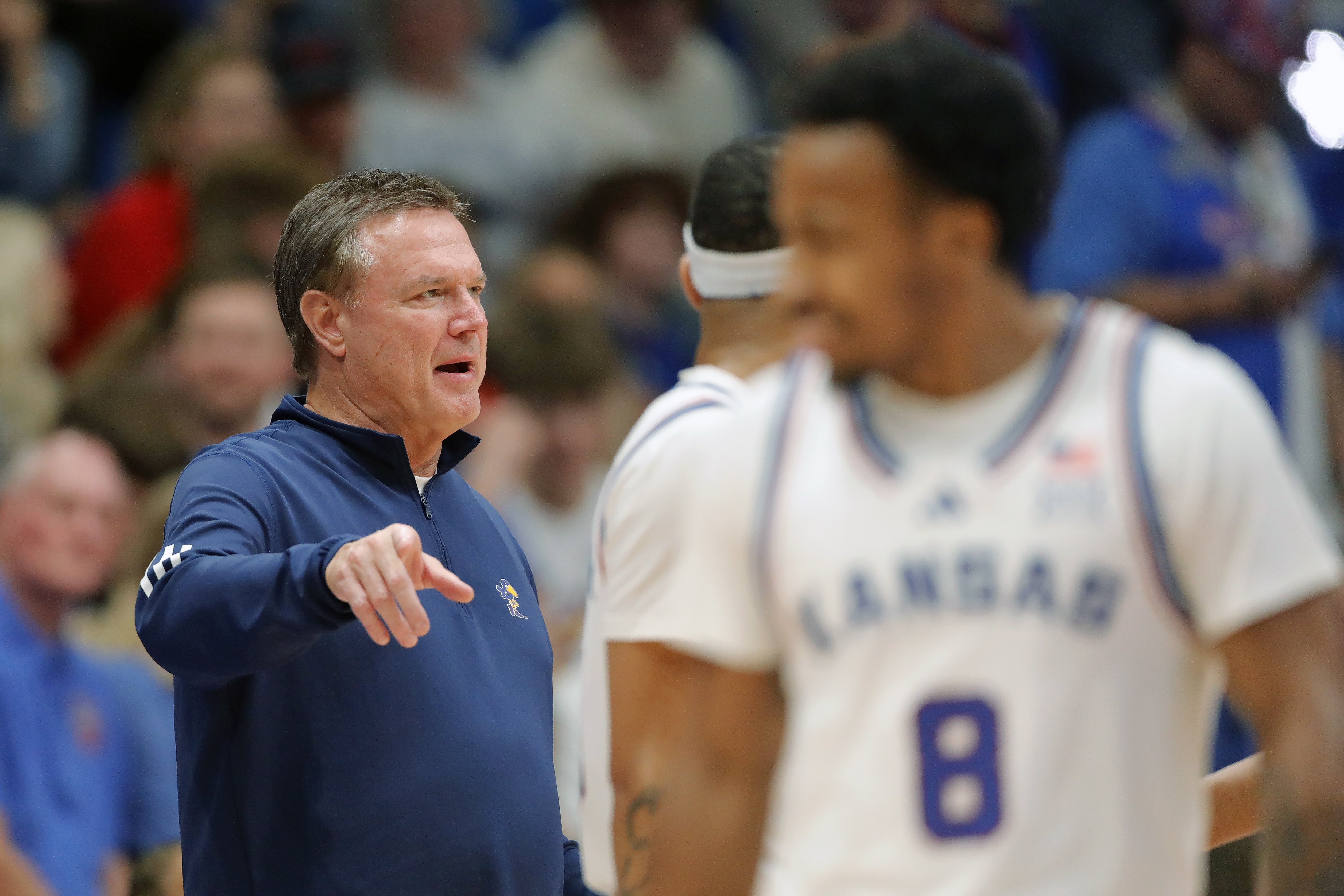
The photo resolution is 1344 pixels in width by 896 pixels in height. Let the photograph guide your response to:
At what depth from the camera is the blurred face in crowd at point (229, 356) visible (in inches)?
282

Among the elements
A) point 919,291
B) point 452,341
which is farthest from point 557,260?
point 919,291

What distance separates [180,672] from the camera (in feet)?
9.87

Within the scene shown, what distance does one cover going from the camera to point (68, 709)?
5.94 m

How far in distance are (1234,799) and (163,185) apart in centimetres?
648

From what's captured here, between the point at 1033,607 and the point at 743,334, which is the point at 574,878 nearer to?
the point at 743,334

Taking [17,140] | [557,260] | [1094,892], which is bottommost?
[1094,892]

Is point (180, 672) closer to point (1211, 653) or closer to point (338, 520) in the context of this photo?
point (338, 520)

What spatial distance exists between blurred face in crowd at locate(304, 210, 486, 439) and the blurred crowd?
2.12 m

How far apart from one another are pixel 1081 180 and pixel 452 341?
174 inches

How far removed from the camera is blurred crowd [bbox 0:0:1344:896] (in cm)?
611

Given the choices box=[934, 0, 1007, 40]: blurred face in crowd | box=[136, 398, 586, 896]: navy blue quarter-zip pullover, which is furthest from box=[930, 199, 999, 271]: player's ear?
box=[934, 0, 1007, 40]: blurred face in crowd

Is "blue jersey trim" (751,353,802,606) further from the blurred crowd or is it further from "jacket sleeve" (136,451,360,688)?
the blurred crowd

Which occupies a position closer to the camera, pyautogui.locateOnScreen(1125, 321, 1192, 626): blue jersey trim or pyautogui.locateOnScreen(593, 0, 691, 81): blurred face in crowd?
pyautogui.locateOnScreen(1125, 321, 1192, 626): blue jersey trim

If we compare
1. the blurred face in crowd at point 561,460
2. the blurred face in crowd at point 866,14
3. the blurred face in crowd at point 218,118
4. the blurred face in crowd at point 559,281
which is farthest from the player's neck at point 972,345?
the blurred face in crowd at point 866,14
